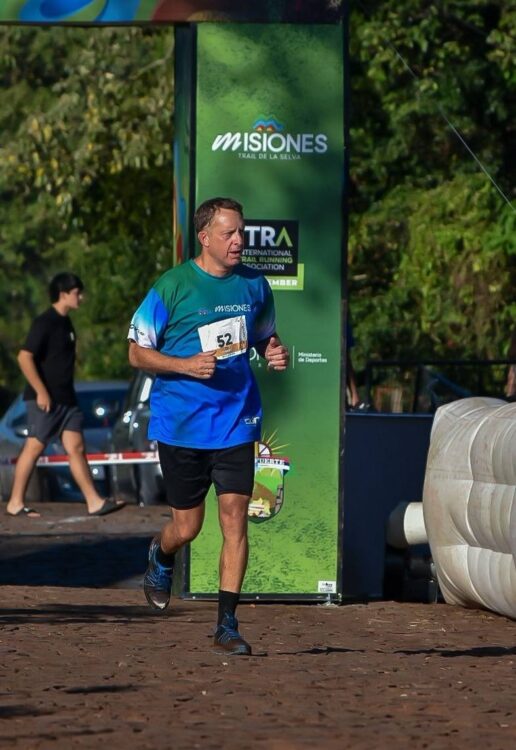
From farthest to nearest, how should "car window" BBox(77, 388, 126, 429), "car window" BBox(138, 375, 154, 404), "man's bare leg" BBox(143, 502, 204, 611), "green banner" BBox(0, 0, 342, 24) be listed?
"car window" BBox(77, 388, 126, 429)
"car window" BBox(138, 375, 154, 404)
"green banner" BBox(0, 0, 342, 24)
"man's bare leg" BBox(143, 502, 204, 611)

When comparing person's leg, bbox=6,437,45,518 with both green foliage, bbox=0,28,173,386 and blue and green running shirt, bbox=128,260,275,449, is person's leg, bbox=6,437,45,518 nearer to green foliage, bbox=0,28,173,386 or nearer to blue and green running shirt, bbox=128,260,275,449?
green foliage, bbox=0,28,173,386

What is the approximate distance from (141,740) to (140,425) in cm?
1174

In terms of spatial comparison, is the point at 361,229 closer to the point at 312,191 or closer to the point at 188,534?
the point at 312,191

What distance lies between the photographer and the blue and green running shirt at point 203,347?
8.10 metres

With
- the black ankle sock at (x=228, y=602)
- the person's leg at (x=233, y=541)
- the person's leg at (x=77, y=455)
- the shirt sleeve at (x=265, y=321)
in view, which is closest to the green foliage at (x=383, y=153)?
the person's leg at (x=77, y=455)

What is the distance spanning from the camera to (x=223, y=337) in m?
A: 8.10

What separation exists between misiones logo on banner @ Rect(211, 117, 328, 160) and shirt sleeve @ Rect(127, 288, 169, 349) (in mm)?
2018

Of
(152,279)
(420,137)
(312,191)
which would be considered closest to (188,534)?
(312,191)

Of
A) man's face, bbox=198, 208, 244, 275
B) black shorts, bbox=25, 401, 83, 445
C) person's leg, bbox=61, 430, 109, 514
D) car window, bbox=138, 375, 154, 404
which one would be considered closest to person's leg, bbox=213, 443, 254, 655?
man's face, bbox=198, 208, 244, 275

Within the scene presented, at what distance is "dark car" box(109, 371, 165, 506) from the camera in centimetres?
1766

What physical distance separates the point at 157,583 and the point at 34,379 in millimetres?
6961

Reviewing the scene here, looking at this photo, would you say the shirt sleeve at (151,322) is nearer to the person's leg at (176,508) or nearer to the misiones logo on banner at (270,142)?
the person's leg at (176,508)

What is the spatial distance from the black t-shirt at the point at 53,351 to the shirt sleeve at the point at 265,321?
7446 millimetres

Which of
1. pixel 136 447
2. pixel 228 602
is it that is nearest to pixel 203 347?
pixel 228 602
